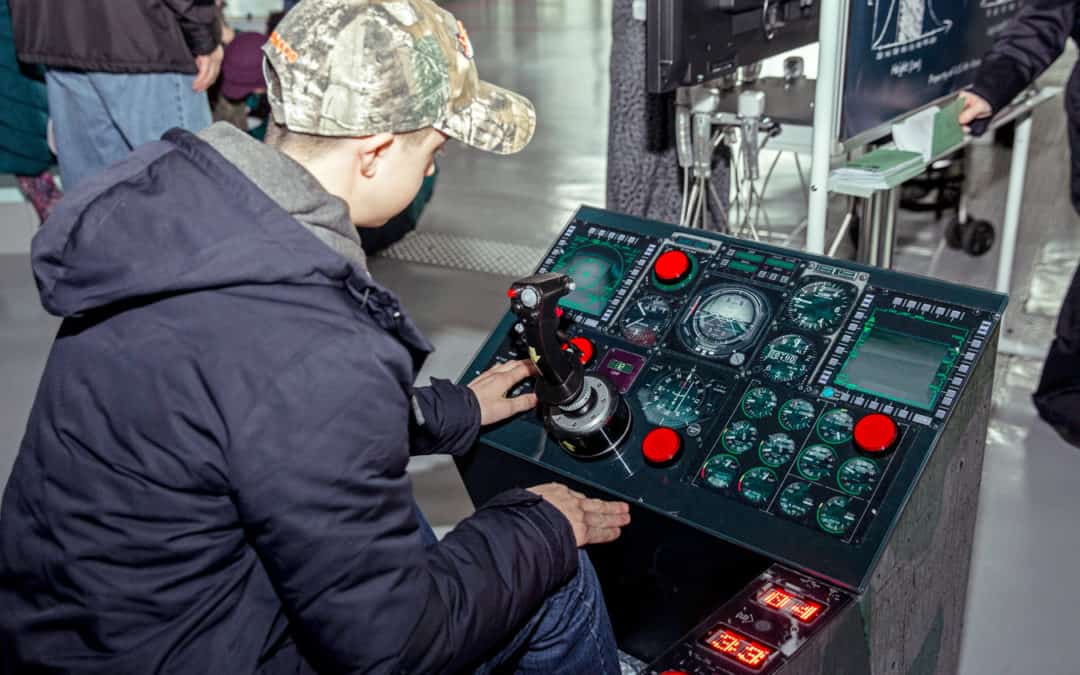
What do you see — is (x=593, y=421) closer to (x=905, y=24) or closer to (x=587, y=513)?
(x=587, y=513)

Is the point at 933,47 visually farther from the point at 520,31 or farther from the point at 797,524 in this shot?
the point at 520,31

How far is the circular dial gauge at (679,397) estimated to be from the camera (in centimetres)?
140

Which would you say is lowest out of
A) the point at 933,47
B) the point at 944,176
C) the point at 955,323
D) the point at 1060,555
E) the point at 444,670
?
the point at 1060,555

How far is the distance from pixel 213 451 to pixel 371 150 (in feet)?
1.17

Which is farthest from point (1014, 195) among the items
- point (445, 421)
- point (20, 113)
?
point (20, 113)

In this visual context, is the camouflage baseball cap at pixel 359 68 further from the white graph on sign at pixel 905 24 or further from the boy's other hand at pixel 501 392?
the white graph on sign at pixel 905 24

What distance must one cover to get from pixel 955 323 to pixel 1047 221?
3342mm

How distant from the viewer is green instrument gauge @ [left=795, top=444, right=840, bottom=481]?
129cm

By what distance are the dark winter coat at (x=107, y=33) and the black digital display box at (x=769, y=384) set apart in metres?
1.89

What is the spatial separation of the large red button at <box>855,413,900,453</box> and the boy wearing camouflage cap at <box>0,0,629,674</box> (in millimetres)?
432

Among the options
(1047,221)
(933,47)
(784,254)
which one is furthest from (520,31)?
(784,254)

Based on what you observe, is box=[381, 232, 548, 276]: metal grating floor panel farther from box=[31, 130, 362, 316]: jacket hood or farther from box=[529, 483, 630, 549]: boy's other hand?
box=[31, 130, 362, 316]: jacket hood

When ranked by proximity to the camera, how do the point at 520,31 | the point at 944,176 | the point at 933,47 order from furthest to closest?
the point at 520,31 < the point at 944,176 < the point at 933,47

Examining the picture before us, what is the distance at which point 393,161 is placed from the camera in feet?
3.74
